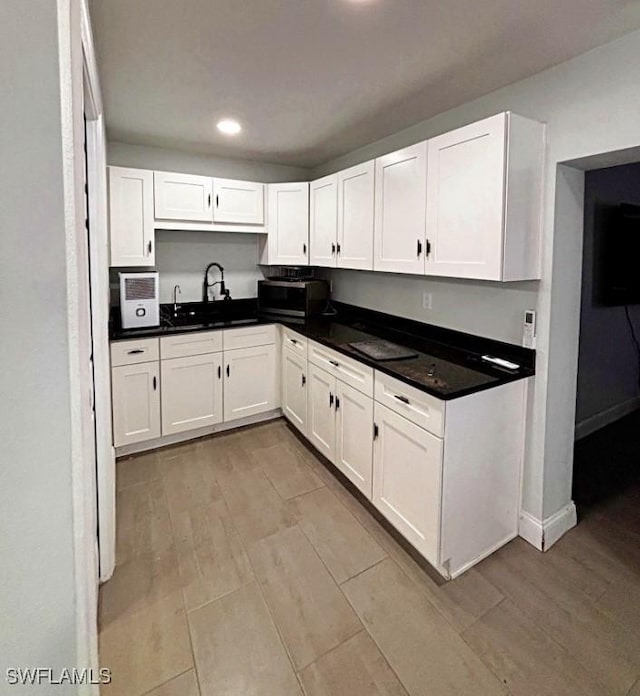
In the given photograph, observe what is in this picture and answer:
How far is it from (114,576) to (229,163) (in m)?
3.21

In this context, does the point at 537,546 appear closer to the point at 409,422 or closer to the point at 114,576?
the point at 409,422

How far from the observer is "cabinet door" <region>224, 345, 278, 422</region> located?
3.36 metres

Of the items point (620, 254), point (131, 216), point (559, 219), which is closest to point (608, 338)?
point (620, 254)

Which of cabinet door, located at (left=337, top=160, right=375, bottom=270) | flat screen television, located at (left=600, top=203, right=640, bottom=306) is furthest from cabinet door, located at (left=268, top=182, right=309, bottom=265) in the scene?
flat screen television, located at (left=600, top=203, right=640, bottom=306)

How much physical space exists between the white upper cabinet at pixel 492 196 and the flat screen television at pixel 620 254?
1.64m

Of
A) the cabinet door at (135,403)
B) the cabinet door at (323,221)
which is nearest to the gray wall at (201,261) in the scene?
the cabinet door at (323,221)

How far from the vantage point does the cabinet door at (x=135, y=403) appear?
2914 mm

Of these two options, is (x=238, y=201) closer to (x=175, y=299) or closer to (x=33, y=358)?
(x=175, y=299)

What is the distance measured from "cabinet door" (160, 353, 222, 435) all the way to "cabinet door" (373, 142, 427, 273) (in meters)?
1.54

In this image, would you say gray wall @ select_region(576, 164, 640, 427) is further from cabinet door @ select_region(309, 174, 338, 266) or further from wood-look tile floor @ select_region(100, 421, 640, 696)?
cabinet door @ select_region(309, 174, 338, 266)

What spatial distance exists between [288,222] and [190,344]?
53.6 inches

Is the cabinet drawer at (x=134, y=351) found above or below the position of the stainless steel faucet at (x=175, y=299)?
Answer: below

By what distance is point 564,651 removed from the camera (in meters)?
1.56

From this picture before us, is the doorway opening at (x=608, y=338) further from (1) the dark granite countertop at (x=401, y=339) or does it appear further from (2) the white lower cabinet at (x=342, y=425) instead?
(2) the white lower cabinet at (x=342, y=425)
